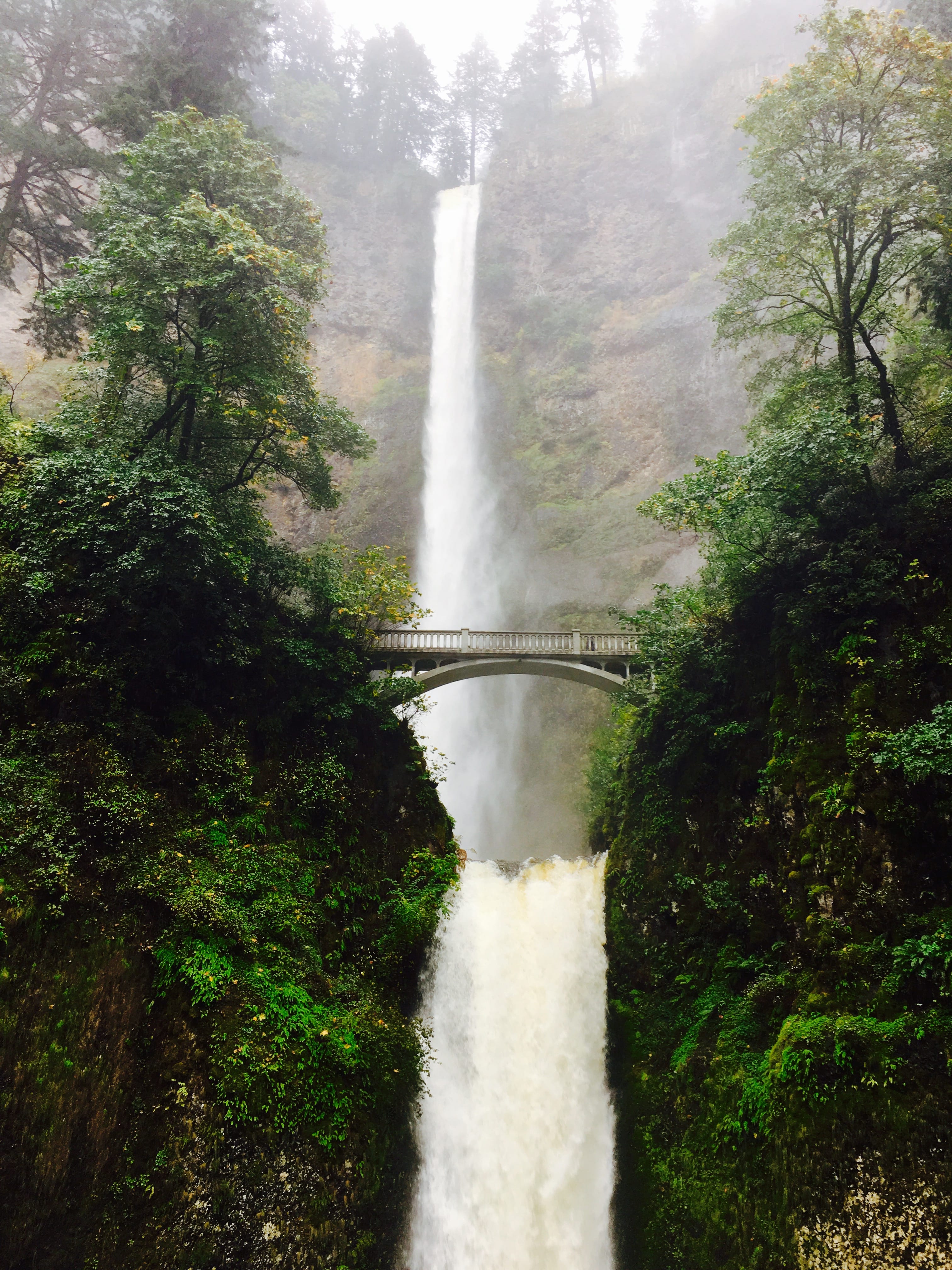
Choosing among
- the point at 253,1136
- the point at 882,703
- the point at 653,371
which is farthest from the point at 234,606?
the point at 653,371

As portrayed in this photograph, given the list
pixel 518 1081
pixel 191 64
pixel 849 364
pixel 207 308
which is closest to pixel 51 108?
pixel 191 64

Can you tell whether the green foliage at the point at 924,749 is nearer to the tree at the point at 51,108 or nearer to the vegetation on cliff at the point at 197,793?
the vegetation on cliff at the point at 197,793

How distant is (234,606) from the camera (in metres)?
12.9

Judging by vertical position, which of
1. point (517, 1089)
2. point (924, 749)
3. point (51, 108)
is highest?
point (51, 108)

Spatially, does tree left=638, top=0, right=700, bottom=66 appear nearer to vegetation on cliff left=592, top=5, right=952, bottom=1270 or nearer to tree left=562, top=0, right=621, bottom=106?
tree left=562, top=0, right=621, bottom=106

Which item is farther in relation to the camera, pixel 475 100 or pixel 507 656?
pixel 475 100

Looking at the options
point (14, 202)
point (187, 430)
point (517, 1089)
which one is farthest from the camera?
point (14, 202)

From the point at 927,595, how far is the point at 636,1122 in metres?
9.70

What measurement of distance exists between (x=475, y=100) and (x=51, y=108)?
45112mm

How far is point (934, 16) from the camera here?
18.3 meters

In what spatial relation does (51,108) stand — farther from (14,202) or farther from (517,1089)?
(517,1089)

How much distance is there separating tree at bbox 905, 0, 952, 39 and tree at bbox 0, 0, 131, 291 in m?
20.0

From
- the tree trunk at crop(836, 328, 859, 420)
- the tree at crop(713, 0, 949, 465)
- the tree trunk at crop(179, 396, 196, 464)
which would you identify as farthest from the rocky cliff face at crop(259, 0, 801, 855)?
the tree trunk at crop(179, 396, 196, 464)

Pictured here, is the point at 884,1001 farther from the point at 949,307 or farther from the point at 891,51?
the point at 891,51
